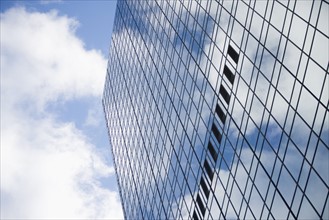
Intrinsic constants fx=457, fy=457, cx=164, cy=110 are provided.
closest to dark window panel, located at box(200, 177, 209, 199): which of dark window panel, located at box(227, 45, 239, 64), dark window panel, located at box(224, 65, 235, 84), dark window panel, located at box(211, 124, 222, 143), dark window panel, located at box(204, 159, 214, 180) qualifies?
dark window panel, located at box(204, 159, 214, 180)

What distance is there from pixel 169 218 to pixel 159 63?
69.1 ft

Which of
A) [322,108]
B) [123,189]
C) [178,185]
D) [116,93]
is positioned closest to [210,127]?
[178,185]

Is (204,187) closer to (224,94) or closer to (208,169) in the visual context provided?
(208,169)

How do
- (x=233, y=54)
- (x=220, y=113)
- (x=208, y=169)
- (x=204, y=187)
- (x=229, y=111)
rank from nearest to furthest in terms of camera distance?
(x=229, y=111) < (x=233, y=54) < (x=220, y=113) < (x=208, y=169) < (x=204, y=187)

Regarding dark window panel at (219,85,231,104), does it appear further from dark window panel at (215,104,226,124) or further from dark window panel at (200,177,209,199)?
dark window panel at (200,177,209,199)

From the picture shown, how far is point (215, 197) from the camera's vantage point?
129 feet

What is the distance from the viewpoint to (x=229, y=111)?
38375 millimetres

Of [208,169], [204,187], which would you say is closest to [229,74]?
[208,169]

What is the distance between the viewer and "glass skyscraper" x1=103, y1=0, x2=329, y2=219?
1025 inches

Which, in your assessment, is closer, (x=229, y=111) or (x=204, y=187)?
(x=229, y=111)

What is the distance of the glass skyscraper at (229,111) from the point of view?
85.4 feet

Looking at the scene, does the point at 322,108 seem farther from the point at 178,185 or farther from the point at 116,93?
the point at 116,93

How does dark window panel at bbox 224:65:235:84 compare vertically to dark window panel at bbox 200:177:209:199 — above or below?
above

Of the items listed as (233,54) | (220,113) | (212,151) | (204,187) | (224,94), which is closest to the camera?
(233,54)
